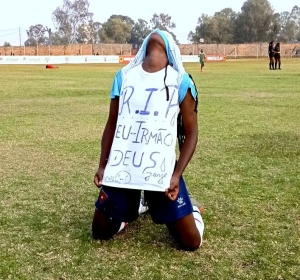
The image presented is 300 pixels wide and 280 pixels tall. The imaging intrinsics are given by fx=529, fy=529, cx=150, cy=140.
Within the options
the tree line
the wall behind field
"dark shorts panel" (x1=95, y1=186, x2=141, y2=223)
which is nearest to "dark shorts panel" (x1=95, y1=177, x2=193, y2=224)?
"dark shorts panel" (x1=95, y1=186, x2=141, y2=223)

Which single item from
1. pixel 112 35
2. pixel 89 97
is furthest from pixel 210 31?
pixel 89 97

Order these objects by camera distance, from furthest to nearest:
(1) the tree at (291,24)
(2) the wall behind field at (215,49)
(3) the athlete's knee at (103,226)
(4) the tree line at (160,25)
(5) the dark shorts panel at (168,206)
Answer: (1) the tree at (291,24) → (4) the tree line at (160,25) → (2) the wall behind field at (215,49) → (3) the athlete's knee at (103,226) → (5) the dark shorts panel at (168,206)

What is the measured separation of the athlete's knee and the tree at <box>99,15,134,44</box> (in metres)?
101

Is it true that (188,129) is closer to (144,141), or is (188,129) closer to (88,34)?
(144,141)

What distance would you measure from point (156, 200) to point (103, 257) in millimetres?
493

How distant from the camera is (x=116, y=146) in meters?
3.42

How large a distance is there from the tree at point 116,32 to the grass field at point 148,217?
314 feet

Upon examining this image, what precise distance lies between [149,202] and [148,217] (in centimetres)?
65

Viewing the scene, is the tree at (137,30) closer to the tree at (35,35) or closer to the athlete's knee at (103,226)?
the tree at (35,35)

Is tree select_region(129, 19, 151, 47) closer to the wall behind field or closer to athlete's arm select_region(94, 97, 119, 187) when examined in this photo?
the wall behind field

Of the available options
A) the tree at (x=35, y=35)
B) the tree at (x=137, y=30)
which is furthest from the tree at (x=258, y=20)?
the tree at (x=35, y=35)

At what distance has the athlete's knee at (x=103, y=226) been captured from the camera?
3527mm

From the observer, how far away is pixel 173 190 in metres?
3.31

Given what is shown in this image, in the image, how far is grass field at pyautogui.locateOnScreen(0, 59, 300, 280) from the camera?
3.22 m
